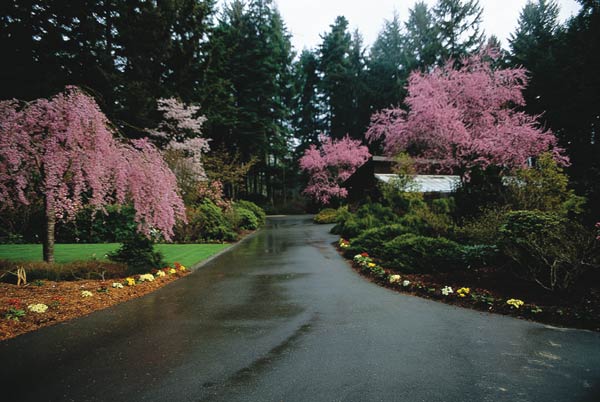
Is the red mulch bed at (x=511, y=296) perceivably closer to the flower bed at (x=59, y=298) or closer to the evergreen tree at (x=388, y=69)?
the flower bed at (x=59, y=298)

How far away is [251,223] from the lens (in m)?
23.1

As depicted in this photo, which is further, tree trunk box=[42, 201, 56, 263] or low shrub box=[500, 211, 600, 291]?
tree trunk box=[42, 201, 56, 263]

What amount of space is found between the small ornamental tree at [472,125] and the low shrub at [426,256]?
A: 36.8 feet

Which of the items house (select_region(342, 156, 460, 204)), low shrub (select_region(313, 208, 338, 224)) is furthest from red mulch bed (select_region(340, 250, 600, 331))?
low shrub (select_region(313, 208, 338, 224))

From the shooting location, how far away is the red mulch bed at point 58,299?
509cm

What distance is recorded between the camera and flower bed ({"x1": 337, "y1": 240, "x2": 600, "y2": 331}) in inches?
198

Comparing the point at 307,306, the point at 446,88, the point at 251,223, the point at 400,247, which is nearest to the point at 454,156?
the point at 446,88

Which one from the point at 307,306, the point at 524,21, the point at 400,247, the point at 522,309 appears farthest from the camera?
the point at 524,21

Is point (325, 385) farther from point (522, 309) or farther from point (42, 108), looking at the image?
point (42, 108)

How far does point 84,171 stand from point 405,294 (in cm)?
810

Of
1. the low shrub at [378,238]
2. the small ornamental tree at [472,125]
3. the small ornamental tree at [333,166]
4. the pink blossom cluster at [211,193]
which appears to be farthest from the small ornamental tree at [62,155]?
the small ornamental tree at [333,166]

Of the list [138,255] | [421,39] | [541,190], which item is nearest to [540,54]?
[421,39]

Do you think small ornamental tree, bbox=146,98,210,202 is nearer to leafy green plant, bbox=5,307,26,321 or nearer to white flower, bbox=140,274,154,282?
white flower, bbox=140,274,154,282

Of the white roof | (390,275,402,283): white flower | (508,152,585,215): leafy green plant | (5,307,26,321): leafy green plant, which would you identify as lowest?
(390,275,402,283): white flower
